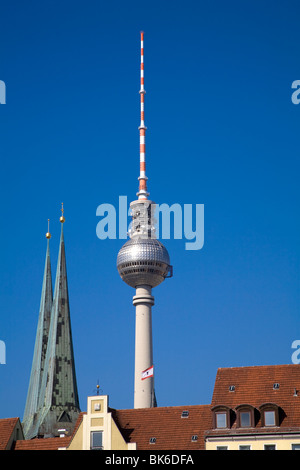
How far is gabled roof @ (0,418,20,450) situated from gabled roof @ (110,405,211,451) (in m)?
10.4

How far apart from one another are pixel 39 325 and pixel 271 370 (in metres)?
68.6

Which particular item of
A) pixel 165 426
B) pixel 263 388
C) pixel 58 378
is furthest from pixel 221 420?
pixel 58 378

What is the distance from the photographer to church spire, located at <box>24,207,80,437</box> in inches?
5866

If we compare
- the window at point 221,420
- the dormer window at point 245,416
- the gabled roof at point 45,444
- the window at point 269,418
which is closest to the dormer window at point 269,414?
the window at point 269,418

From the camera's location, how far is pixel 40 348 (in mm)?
158625

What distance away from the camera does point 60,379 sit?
15212 centimetres

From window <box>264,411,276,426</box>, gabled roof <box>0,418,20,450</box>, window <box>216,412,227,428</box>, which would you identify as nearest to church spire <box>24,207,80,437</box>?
gabled roof <box>0,418,20,450</box>

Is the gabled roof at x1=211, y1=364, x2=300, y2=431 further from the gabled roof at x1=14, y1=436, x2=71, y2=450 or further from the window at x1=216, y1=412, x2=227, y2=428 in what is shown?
the gabled roof at x1=14, y1=436, x2=71, y2=450

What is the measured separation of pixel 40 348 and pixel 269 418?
71079 millimetres

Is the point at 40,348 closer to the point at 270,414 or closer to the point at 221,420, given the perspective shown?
the point at 221,420

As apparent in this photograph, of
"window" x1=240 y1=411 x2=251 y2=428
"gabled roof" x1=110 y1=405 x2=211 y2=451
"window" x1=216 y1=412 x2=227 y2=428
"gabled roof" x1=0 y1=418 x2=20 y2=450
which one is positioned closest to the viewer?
"window" x1=240 y1=411 x2=251 y2=428

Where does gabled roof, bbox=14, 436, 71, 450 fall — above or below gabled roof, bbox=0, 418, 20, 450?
below

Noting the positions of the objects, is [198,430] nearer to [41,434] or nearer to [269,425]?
[269,425]
